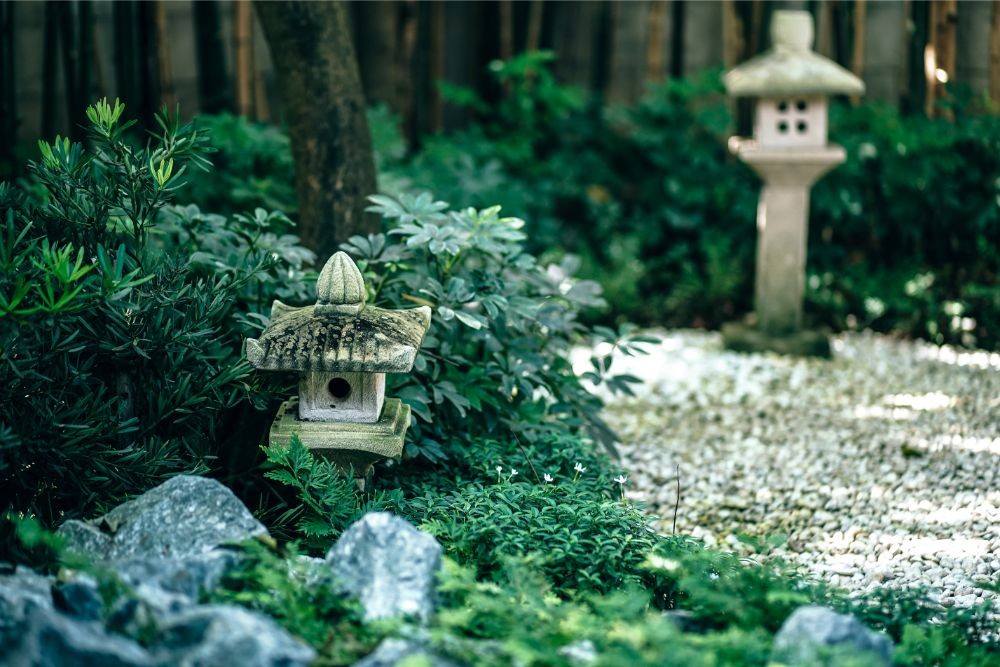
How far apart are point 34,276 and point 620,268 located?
450 cm

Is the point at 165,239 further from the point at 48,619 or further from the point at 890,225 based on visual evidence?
the point at 890,225

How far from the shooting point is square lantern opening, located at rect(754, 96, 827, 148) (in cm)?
604

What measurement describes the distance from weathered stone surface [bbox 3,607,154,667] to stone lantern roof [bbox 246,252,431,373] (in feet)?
3.17

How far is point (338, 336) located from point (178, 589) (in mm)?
845

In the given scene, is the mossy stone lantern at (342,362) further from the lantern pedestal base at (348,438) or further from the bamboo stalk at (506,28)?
the bamboo stalk at (506,28)

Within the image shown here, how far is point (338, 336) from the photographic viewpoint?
10.2 feet

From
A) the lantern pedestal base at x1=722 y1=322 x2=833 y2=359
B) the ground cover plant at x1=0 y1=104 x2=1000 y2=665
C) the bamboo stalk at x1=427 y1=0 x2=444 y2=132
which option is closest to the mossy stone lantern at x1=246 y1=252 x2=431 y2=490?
the ground cover plant at x1=0 y1=104 x2=1000 y2=665

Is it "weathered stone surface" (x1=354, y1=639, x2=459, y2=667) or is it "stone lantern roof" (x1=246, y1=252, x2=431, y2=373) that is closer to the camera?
"weathered stone surface" (x1=354, y1=639, x2=459, y2=667)

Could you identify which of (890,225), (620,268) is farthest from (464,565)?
(890,225)

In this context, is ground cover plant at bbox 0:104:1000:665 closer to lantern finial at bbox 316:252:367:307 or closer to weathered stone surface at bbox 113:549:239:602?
weathered stone surface at bbox 113:549:239:602

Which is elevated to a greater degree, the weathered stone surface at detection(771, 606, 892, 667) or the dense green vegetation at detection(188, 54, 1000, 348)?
the dense green vegetation at detection(188, 54, 1000, 348)

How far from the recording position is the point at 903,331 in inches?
257

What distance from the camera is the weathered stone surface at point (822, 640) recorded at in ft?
7.57

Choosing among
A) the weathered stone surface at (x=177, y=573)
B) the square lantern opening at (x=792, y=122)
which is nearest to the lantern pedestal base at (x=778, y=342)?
the square lantern opening at (x=792, y=122)
